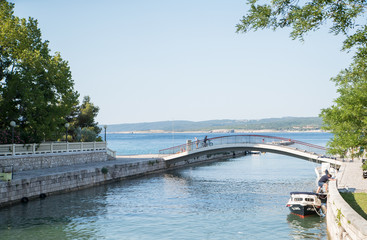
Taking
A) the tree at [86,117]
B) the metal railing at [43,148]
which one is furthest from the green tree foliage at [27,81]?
the tree at [86,117]

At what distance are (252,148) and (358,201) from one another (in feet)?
88.3

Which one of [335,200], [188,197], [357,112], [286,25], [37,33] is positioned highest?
[37,33]

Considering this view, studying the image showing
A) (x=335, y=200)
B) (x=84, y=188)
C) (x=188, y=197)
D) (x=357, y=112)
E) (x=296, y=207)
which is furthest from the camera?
(x=84, y=188)

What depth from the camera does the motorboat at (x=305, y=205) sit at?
850 inches

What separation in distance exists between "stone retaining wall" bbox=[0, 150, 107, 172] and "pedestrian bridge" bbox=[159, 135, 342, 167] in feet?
33.8

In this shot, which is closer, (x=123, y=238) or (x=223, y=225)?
(x=123, y=238)

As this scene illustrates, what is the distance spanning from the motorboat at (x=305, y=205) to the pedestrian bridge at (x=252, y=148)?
18.4 meters

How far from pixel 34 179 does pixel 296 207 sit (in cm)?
1575

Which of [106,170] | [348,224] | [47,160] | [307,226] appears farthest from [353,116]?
[47,160]

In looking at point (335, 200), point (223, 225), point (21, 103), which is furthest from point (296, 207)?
point (21, 103)

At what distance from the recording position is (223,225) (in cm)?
2016

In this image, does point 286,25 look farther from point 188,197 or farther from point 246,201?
point 188,197

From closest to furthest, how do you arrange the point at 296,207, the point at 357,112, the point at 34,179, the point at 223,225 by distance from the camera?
the point at 357,112, the point at 223,225, the point at 296,207, the point at 34,179

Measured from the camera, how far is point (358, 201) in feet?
56.0
